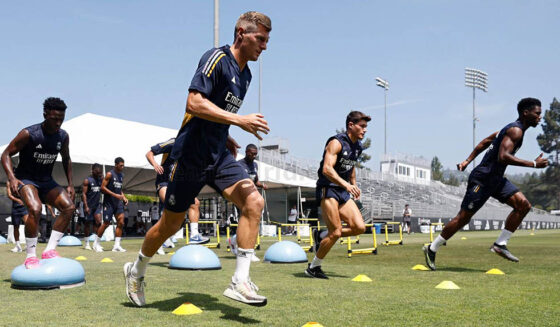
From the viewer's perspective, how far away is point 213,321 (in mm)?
3756

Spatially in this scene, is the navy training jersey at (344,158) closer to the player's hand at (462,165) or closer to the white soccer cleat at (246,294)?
the player's hand at (462,165)

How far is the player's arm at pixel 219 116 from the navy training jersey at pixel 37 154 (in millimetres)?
3478

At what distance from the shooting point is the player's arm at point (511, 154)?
7.20 metres

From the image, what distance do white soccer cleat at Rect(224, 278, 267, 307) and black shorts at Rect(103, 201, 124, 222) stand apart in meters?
9.80

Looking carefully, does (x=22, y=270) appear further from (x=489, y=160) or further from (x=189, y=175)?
(x=489, y=160)

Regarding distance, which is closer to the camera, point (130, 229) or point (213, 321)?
point (213, 321)

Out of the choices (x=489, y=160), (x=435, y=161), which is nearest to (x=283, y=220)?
(x=489, y=160)

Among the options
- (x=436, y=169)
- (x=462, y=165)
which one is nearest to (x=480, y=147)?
(x=462, y=165)

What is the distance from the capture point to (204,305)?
4.47 metres

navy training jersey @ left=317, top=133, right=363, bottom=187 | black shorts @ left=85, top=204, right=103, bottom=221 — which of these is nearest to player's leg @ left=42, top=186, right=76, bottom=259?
navy training jersey @ left=317, top=133, right=363, bottom=187

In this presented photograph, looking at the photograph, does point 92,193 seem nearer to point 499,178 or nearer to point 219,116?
point 499,178

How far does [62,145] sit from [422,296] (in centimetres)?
482

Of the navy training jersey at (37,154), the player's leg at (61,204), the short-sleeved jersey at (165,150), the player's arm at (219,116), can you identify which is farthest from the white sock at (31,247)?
the player's arm at (219,116)

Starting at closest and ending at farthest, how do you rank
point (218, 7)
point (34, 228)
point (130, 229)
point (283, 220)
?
point (34, 228)
point (218, 7)
point (130, 229)
point (283, 220)
